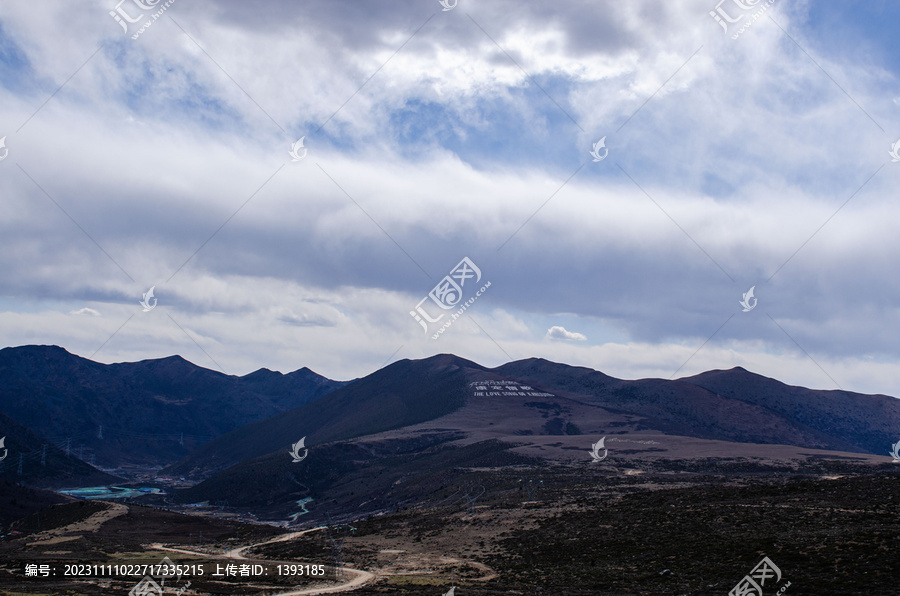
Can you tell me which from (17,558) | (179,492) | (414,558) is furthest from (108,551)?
(179,492)

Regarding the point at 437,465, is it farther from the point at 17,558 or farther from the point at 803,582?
the point at 803,582

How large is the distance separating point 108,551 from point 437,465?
81.2 meters
